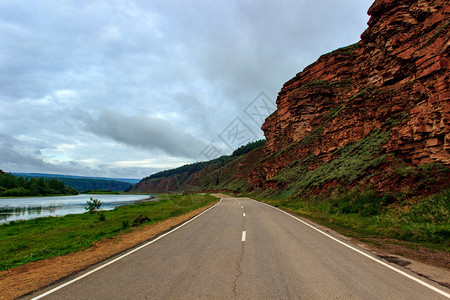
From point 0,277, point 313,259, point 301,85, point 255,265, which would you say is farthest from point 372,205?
point 301,85

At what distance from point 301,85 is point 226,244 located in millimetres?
58330

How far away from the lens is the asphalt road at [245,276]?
4.49 metres

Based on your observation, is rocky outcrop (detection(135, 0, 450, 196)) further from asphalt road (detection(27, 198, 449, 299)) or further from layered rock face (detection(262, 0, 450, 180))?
asphalt road (detection(27, 198, 449, 299))

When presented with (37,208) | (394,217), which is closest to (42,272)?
(394,217)

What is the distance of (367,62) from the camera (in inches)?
1294

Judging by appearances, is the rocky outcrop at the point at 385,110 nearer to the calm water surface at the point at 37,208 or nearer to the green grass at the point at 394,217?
the green grass at the point at 394,217

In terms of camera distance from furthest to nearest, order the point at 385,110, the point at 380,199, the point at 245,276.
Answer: the point at 385,110 → the point at 380,199 → the point at 245,276

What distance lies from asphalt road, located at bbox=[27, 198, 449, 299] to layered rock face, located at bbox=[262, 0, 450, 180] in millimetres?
12418

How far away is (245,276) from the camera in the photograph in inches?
211

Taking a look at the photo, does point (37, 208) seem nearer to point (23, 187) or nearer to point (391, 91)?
point (391, 91)

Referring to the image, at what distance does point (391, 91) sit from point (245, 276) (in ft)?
91.2

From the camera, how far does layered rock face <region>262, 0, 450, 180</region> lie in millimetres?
15406

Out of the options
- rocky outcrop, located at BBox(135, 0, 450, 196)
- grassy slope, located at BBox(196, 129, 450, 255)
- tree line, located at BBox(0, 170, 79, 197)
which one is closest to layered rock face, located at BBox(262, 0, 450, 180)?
rocky outcrop, located at BBox(135, 0, 450, 196)

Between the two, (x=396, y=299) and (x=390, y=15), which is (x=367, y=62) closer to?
(x=390, y=15)
